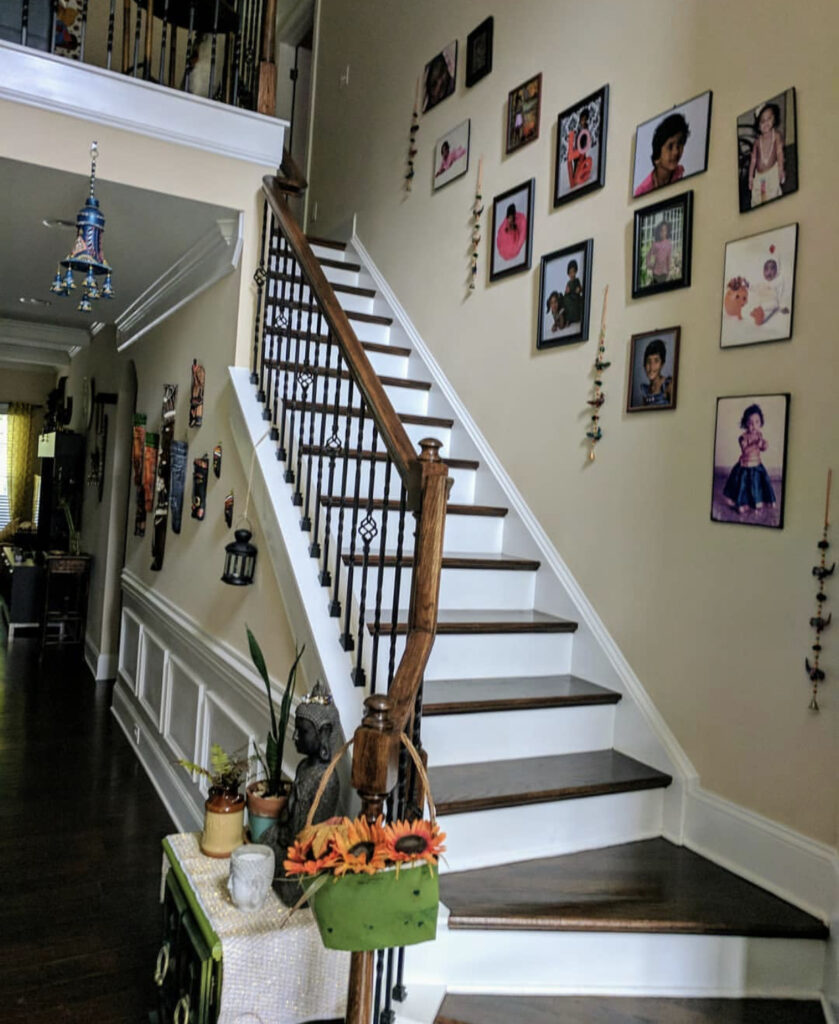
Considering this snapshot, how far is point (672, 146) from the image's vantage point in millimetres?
2705

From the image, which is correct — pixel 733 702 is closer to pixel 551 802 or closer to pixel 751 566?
pixel 751 566

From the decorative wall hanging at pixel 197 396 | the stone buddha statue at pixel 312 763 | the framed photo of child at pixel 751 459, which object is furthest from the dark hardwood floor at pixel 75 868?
the framed photo of child at pixel 751 459

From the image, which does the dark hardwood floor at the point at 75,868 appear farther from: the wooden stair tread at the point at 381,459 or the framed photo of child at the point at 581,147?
the framed photo of child at the point at 581,147

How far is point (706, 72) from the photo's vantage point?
2.59 metres

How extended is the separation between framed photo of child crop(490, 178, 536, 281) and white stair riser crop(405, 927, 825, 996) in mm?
2577

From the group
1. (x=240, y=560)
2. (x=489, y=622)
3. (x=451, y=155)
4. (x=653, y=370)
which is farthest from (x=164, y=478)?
(x=653, y=370)

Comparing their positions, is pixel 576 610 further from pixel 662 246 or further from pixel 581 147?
pixel 581 147

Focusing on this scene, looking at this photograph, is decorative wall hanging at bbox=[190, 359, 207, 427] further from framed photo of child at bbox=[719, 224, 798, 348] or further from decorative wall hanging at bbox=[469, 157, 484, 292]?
framed photo of child at bbox=[719, 224, 798, 348]

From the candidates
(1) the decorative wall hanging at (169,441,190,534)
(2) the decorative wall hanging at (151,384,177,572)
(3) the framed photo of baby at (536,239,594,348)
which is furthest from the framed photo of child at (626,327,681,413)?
(2) the decorative wall hanging at (151,384,177,572)

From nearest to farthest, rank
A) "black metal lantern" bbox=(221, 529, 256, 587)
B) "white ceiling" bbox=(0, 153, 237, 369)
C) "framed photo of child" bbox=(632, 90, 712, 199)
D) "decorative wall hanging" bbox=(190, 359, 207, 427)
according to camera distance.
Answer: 1. "framed photo of child" bbox=(632, 90, 712, 199)
2. "black metal lantern" bbox=(221, 529, 256, 587)
3. "white ceiling" bbox=(0, 153, 237, 369)
4. "decorative wall hanging" bbox=(190, 359, 207, 427)

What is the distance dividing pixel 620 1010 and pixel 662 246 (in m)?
2.30

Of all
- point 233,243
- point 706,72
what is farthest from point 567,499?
point 233,243

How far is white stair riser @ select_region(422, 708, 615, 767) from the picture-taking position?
2.48 meters

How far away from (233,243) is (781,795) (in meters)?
3.05
